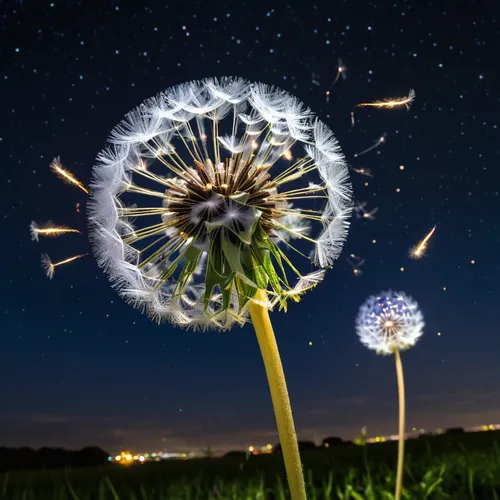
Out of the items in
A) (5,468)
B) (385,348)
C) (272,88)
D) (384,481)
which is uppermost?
(272,88)

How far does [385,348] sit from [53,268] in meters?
2.89

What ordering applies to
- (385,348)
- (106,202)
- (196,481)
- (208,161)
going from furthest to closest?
(196,481)
(385,348)
(106,202)
(208,161)

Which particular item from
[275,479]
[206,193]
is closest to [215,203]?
[206,193]


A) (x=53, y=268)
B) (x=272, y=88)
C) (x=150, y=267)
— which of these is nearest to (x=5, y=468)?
(x=53, y=268)

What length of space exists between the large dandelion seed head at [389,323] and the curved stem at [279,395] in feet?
4.34

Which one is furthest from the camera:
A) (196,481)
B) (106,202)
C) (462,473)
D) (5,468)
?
(5,468)

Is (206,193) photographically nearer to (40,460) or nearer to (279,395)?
(279,395)

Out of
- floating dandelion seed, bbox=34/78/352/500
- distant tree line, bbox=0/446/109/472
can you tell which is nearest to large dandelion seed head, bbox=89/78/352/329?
floating dandelion seed, bbox=34/78/352/500

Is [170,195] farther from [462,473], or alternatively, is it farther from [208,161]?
[462,473]

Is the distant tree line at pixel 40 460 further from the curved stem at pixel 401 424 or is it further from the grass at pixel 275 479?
the curved stem at pixel 401 424

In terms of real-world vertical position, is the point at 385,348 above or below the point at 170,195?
below

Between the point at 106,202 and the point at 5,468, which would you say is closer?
the point at 106,202

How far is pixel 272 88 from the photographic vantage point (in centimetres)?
441

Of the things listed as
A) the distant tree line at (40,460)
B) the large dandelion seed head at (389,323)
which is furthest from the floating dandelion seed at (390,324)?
the distant tree line at (40,460)
